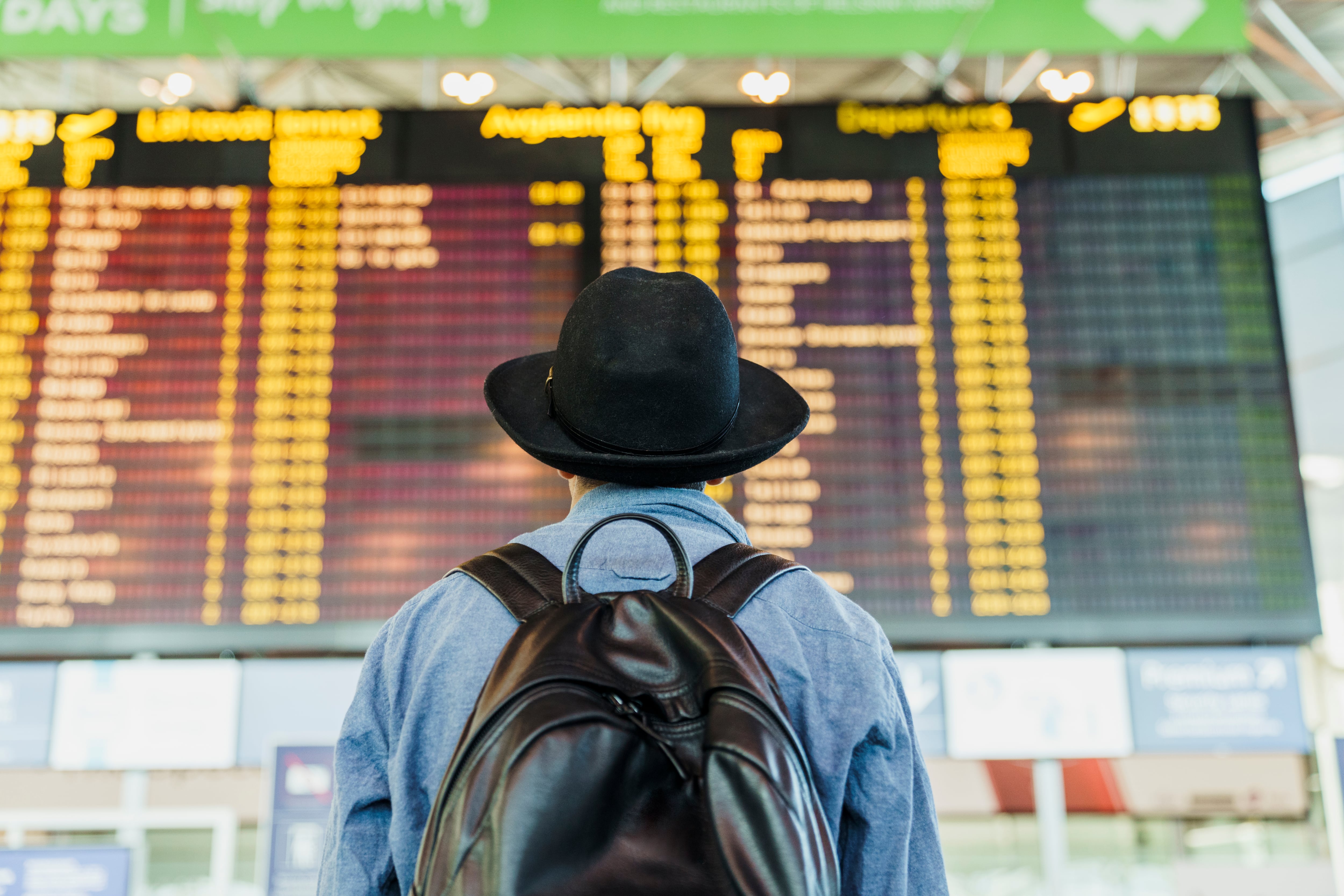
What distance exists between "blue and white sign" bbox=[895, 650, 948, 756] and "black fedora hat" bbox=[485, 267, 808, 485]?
2610mm

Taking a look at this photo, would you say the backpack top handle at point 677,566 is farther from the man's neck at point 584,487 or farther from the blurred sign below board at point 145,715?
the blurred sign below board at point 145,715

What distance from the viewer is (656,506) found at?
1.09 metres

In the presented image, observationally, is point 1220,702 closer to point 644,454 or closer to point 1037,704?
point 1037,704

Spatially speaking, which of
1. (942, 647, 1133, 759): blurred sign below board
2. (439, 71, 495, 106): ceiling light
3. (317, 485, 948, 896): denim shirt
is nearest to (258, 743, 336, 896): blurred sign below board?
(942, 647, 1133, 759): blurred sign below board

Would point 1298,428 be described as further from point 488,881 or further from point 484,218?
point 488,881

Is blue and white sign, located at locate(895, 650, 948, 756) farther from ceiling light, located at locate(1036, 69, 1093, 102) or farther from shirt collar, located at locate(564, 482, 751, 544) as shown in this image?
shirt collar, located at locate(564, 482, 751, 544)

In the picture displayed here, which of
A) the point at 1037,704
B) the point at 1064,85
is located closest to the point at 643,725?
the point at 1037,704

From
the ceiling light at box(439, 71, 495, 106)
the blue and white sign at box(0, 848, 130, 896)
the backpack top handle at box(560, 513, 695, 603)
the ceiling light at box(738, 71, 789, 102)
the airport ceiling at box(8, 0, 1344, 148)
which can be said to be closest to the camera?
the backpack top handle at box(560, 513, 695, 603)

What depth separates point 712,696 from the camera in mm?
845

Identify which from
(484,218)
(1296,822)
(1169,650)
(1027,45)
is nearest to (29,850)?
(484,218)

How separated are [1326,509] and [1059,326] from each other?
5.43 meters

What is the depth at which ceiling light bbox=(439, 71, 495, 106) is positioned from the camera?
380 centimetres

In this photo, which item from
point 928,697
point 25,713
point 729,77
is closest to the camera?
point 25,713

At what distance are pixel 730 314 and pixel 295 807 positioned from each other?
83.4 inches
